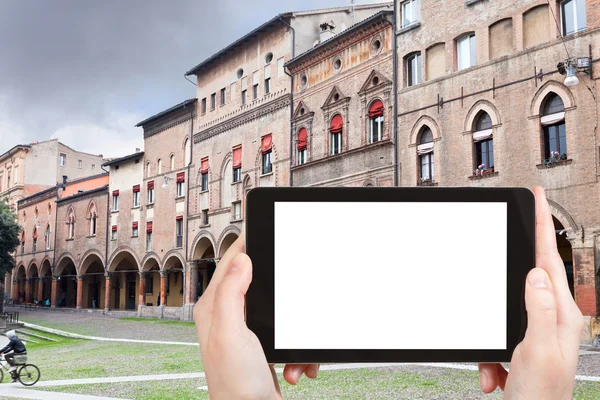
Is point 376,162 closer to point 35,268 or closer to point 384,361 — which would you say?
point 384,361

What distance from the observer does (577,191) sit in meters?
19.7

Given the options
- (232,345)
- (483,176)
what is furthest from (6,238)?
(232,345)

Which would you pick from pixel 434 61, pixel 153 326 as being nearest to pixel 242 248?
pixel 434 61

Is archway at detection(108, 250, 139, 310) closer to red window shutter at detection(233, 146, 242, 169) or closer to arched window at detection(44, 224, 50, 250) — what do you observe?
arched window at detection(44, 224, 50, 250)

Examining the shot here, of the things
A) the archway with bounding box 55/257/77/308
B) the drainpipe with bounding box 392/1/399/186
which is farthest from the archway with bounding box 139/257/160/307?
the drainpipe with bounding box 392/1/399/186

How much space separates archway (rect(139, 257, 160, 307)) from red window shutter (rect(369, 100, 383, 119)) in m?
19.0

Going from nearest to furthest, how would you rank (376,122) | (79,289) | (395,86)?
(395,86), (376,122), (79,289)

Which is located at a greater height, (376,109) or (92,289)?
(376,109)

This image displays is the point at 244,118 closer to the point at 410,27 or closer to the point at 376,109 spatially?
the point at 376,109

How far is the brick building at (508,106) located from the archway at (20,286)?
45.7 meters

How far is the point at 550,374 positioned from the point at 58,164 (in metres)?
66.3

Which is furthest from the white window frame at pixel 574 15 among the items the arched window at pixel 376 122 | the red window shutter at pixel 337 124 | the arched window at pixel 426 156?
the red window shutter at pixel 337 124

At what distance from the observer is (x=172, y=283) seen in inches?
1612

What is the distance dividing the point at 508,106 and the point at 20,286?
51.2 metres
